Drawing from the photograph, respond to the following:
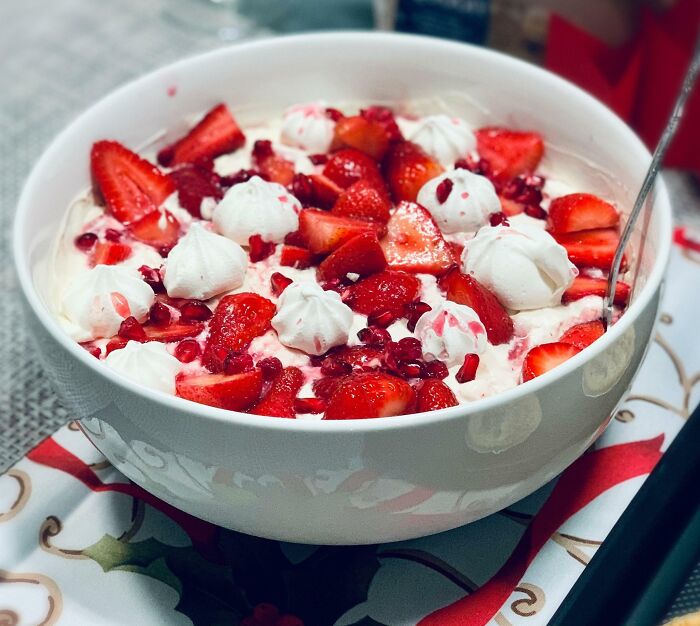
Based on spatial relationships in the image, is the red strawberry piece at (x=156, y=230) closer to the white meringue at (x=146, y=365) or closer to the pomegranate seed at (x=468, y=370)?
the white meringue at (x=146, y=365)

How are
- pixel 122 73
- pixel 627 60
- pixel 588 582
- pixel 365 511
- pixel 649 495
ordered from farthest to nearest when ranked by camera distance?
1. pixel 122 73
2. pixel 627 60
3. pixel 649 495
4. pixel 588 582
5. pixel 365 511

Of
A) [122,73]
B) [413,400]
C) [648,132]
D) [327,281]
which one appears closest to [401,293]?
[327,281]

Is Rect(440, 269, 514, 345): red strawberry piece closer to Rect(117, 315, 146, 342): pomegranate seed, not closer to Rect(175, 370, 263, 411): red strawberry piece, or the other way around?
Rect(175, 370, 263, 411): red strawberry piece

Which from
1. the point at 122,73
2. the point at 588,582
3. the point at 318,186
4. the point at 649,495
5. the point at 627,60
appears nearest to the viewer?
the point at 588,582

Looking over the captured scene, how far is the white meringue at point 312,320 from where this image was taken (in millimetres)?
1267

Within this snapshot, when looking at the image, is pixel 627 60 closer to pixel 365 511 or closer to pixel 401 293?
pixel 401 293

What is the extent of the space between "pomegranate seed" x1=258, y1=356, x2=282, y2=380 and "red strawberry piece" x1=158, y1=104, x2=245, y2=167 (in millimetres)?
597

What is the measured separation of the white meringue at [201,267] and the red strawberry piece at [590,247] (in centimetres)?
54

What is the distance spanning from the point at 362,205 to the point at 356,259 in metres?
0.16

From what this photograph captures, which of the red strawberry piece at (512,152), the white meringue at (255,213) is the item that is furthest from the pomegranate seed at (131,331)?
the red strawberry piece at (512,152)

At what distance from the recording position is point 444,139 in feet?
5.47

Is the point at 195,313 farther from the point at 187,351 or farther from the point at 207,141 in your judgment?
the point at 207,141

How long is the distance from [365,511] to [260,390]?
0.25m

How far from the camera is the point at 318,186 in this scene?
62.0 inches
